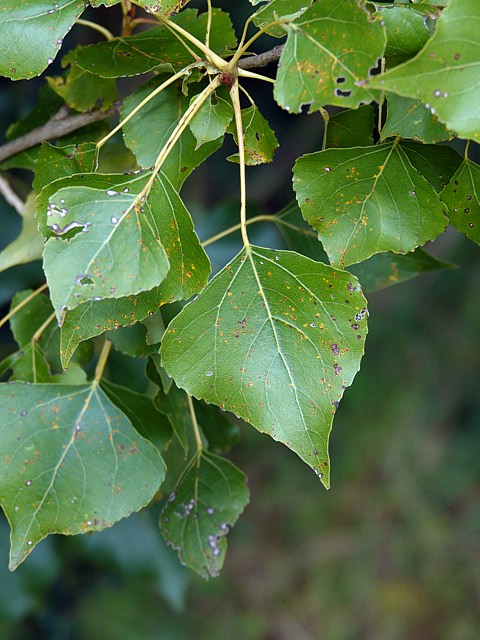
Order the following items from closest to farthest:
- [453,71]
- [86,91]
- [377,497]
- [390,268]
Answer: [453,71]
[86,91]
[390,268]
[377,497]

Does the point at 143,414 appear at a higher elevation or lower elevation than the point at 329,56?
lower

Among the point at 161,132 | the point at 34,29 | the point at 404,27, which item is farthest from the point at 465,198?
the point at 34,29

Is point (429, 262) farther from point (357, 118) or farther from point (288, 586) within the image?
point (288, 586)

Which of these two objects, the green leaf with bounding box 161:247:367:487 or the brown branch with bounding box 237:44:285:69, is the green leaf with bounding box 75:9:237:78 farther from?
the green leaf with bounding box 161:247:367:487

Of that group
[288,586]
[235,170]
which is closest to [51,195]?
→ [235,170]

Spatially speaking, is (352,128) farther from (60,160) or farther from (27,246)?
(27,246)

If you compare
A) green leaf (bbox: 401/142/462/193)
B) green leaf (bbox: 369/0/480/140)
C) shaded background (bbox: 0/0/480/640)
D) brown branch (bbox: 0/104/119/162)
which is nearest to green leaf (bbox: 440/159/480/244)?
green leaf (bbox: 401/142/462/193)
